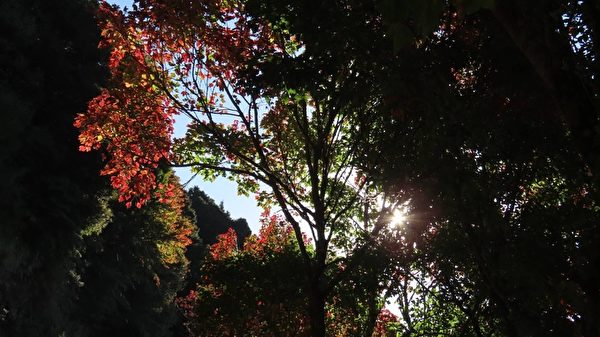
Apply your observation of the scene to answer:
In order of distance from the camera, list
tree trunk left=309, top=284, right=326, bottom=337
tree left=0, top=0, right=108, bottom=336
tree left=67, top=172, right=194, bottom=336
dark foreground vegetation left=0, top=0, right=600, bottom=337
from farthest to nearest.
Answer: tree left=67, top=172, right=194, bottom=336 → tree left=0, top=0, right=108, bottom=336 → tree trunk left=309, top=284, right=326, bottom=337 → dark foreground vegetation left=0, top=0, right=600, bottom=337

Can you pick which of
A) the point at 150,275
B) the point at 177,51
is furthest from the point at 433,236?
the point at 150,275

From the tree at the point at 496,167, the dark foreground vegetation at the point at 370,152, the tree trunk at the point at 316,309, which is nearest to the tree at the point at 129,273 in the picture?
the dark foreground vegetation at the point at 370,152

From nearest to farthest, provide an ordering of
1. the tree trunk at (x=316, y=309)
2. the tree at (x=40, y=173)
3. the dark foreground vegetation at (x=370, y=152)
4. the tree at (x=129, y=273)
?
the dark foreground vegetation at (x=370, y=152), the tree trunk at (x=316, y=309), the tree at (x=40, y=173), the tree at (x=129, y=273)

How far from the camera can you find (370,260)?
6977 mm

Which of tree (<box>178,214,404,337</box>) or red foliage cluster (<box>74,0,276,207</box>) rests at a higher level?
red foliage cluster (<box>74,0,276,207</box>)

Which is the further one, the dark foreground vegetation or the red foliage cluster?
the red foliage cluster

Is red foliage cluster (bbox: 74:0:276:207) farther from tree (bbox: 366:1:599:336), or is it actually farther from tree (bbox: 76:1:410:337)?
tree (bbox: 366:1:599:336)

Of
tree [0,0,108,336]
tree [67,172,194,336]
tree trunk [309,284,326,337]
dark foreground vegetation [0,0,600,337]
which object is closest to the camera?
dark foreground vegetation [0,0,600,337]

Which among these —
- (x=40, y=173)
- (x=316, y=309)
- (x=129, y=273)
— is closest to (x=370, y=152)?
(x=316, y=309)

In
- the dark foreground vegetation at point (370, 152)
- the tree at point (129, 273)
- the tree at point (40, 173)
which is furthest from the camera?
the tree at point (129, 273)

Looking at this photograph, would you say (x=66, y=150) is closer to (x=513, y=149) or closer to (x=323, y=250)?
(x=323, y=250)

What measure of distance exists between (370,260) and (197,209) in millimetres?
44484

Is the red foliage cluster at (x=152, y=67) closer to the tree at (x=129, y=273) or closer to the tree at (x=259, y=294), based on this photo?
the tree at (x=259, y=294)

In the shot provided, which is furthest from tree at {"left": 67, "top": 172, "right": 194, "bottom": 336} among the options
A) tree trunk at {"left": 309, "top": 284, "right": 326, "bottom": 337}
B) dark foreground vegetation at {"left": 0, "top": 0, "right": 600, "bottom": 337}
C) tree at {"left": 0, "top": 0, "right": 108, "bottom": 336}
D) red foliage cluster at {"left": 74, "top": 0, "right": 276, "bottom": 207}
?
tree trunk at {"left": 309, "top": 284, "right": 326, "bottom": 337}
